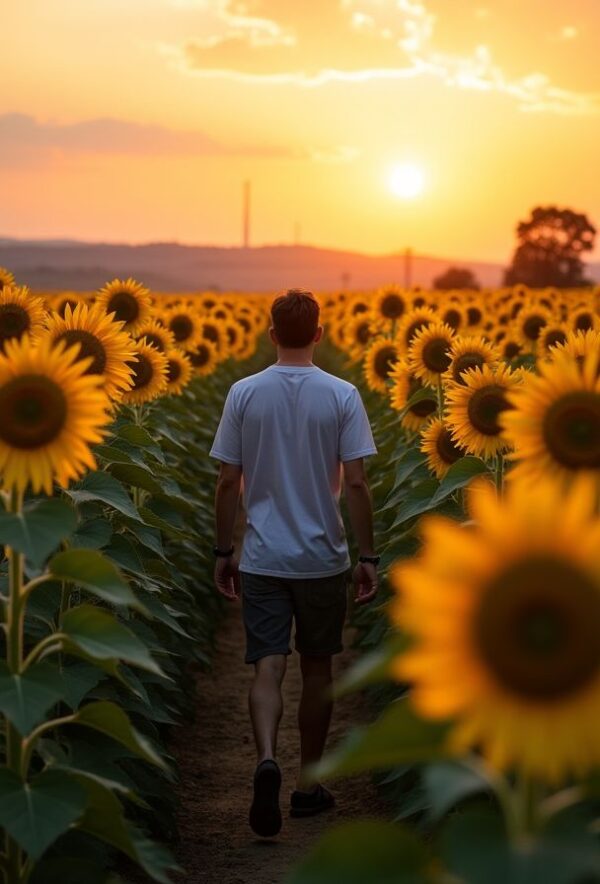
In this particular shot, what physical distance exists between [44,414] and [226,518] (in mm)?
2441

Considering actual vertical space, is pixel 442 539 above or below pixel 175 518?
above

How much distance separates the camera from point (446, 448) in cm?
701

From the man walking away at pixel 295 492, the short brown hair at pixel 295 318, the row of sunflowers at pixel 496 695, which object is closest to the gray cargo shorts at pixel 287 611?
the man walking away at pixel 295 492

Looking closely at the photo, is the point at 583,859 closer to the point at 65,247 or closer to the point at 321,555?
the point at 321,555

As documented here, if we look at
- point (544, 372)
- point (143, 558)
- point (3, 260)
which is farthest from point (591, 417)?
point (3, 260)

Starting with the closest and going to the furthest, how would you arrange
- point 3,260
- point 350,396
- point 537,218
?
point 350,396 → point 537,218 → point 3,260

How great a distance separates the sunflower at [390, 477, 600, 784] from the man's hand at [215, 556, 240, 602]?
4.03 metres

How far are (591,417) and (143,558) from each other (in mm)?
3338

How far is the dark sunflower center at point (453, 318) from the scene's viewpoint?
12.7 m

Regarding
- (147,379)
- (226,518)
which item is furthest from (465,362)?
(147,379)

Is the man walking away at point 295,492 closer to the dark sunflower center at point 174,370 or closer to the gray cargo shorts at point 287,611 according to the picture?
the gray cargo shorts at point 287,611

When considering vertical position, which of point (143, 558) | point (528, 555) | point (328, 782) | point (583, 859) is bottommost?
point (328, 782)

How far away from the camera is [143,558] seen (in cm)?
695

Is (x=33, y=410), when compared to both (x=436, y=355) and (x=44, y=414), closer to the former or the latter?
(x=44, y=414)
